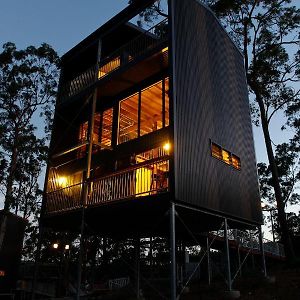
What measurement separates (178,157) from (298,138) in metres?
25.8

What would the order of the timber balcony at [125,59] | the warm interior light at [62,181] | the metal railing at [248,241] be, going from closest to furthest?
the timber balcony at [125,59]
the warm interior light at [62,181]
the metal railing at [248,241]

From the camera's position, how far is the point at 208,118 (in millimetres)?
Result: 13234

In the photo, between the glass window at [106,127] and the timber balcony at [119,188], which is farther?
the glass window at [106,127]

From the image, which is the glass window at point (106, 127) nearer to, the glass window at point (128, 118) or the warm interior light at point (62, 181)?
the glass window at point (128, 118)

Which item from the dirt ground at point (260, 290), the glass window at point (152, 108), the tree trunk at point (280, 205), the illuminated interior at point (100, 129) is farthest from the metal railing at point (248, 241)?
the illuminated interior at point (100, 129)

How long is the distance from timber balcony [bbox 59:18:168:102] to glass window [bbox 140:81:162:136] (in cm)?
116

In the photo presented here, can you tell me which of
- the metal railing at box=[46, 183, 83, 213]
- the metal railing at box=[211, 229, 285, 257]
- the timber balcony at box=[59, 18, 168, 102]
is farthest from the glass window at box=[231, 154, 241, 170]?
the metal railing at box=[211, 229, 285, 257]

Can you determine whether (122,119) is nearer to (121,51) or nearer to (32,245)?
(121,51)

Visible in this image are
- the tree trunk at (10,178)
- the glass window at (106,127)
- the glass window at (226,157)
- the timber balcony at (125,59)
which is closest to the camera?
the timber balcony at (125,59)

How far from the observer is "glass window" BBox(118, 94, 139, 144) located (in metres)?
15.3

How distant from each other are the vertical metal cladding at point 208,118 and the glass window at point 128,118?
3.35 meters

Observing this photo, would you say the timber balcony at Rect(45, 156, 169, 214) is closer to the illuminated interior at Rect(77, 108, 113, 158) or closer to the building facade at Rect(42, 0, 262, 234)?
the building facade at Rect(42, 0, 262, 234)

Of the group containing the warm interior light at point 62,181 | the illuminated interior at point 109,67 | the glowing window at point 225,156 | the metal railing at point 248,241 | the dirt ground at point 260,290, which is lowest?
the dirt ground at point 260,290

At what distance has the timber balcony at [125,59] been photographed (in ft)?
42.5
